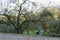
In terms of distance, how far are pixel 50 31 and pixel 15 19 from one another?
1.49 m

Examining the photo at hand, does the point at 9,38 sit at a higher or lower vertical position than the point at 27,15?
lower

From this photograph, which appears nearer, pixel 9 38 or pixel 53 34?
pixel 9 38

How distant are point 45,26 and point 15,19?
1245 mm

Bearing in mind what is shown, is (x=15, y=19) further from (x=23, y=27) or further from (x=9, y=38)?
(x=9, y=38)

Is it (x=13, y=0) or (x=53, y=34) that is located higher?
(x=13, y=0)

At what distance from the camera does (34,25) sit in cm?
868

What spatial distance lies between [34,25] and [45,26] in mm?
452

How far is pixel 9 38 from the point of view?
7.38 metres

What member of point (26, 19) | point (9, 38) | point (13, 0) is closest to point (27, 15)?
point (26, 19)

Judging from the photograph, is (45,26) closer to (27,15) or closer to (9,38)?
(27,15)

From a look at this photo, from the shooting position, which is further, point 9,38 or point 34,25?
point 34,25

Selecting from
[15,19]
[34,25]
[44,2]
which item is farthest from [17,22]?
[44,2]

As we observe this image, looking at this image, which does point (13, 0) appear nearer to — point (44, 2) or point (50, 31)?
point (44, 2)

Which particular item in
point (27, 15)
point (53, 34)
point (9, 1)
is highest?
point (9, 1)
